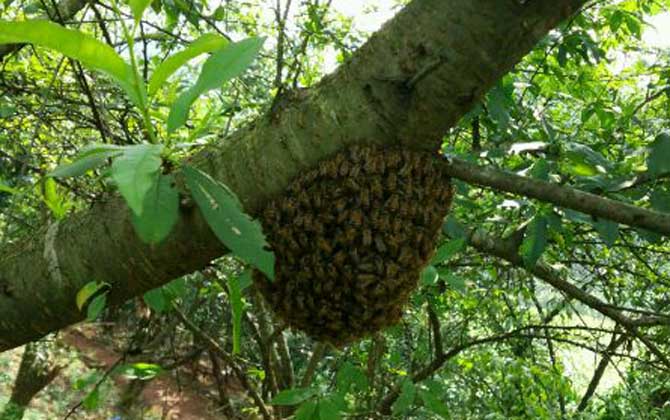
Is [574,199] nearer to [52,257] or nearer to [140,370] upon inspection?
[52,257]

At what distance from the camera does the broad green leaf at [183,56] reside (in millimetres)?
969

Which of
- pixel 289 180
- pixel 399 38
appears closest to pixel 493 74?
pixel 399 38

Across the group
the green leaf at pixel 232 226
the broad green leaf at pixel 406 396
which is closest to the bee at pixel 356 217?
the green leaf at pixel 232 226

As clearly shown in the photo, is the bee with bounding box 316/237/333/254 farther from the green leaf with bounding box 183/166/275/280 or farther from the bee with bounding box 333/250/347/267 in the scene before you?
the green leaf with bounding box 183/166/275/280

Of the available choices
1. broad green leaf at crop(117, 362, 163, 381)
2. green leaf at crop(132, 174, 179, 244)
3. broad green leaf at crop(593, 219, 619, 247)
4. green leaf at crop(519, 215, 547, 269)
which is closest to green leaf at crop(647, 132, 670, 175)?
broad green leaf at crop(593, 219, 619, 247)

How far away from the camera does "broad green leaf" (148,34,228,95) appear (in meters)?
0.97

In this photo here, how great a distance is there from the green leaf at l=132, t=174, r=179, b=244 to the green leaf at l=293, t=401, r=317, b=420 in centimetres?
105

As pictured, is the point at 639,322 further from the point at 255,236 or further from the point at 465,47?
the point at 255,236

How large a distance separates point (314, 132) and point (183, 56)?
1.03 feet

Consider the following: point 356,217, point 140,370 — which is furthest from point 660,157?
point 140,370

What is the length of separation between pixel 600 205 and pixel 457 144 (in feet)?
7.79

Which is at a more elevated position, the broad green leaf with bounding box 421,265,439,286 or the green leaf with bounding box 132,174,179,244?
the broad green leaf with bounding box 421,265,439,286

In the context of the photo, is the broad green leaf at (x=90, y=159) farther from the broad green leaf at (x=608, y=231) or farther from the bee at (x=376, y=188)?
the broad green leaf at (x=608, y=231)

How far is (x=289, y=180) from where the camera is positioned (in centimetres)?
125
